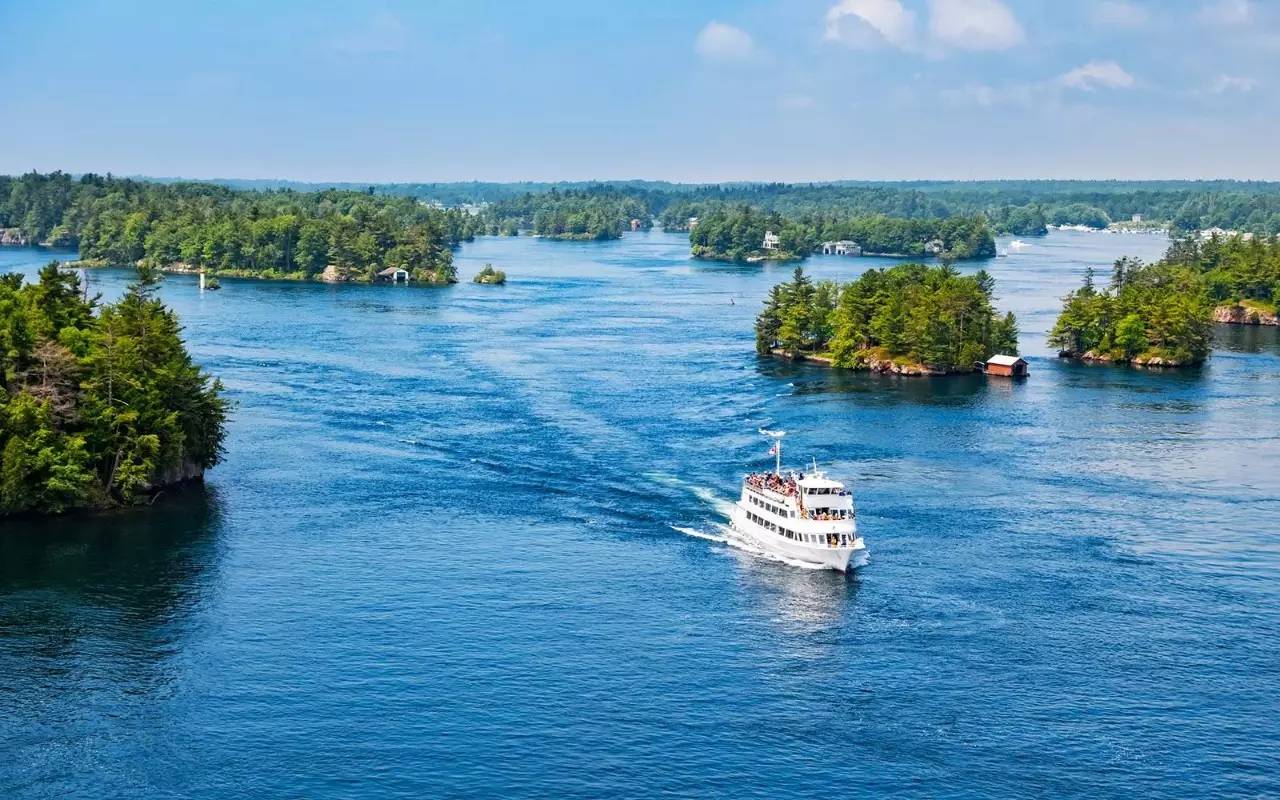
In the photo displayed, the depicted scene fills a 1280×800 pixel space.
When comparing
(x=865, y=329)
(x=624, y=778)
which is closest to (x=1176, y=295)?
(x=865, y=329)

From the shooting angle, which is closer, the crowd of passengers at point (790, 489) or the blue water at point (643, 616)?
the blue water at point (643, 616)

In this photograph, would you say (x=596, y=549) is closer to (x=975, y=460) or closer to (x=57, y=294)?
(x=975, y=460)

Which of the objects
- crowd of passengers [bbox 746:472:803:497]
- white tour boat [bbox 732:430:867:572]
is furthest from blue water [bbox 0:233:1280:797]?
crowd of passengers [bbox 746:472:803:497]

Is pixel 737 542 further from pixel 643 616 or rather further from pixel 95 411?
pixel 95 411

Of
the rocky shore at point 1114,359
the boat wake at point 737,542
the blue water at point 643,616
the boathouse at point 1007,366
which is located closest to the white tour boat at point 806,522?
the boat wake at point 737,542

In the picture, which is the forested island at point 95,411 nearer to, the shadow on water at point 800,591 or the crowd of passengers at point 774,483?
the crowd of passengers at point 774,483

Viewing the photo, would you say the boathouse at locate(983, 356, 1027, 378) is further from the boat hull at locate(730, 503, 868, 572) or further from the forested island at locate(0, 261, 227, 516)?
the forested island at locate(0, 261, 227, 516)
